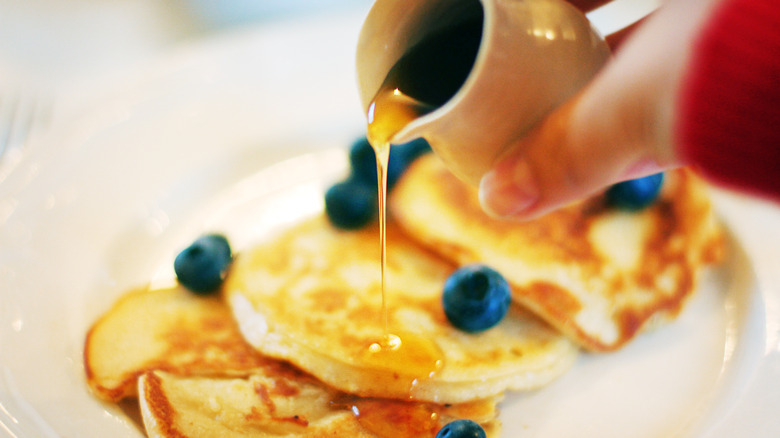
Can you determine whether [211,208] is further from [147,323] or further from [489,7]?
[489,7]

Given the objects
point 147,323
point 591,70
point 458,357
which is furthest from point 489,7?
point 147,323

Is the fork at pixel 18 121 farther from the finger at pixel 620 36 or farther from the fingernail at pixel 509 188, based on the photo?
the finger at pixel 620 36

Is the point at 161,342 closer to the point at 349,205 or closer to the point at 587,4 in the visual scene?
the point at 349,205

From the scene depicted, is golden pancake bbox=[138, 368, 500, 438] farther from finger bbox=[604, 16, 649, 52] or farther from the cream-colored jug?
finger bbox=[604, 16, 649, 52]

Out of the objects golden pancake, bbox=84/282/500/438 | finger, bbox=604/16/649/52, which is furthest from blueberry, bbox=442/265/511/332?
finger, bbox=604/16/649/52

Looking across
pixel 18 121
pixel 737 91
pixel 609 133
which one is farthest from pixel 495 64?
pixel 18 121

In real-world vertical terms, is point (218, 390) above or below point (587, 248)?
above

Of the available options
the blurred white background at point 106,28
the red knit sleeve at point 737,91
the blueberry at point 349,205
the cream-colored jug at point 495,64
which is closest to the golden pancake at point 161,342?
the blueberry at point 349,205
